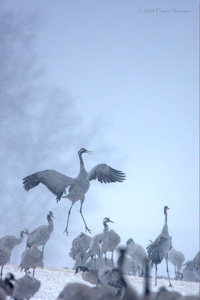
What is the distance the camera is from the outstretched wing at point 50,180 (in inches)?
347

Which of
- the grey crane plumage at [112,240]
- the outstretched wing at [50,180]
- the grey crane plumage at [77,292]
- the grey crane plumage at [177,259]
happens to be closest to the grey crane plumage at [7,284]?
the grey crane plumage at [77,292]

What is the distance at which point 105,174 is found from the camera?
9578 mm

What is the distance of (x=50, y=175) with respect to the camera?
880 centimetres

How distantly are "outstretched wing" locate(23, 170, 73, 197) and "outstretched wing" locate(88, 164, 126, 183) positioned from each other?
84cm

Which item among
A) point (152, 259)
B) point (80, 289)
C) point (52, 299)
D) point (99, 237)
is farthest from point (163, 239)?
point (80, 289)

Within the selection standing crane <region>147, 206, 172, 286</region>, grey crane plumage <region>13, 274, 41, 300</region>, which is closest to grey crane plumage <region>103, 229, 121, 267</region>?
standing crane <region>147, 206, 172, 286</region>

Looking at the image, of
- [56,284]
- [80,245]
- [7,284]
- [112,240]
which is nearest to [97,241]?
[80,245]

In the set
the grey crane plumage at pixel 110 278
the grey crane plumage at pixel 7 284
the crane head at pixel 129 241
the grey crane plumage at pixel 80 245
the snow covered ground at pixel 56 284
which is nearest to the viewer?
the grey crane plumage at pixel 7 284

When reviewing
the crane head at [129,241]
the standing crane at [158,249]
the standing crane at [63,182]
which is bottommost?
the standing crane at [158,249]

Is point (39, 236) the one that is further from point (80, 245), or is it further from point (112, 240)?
point (112, 240)

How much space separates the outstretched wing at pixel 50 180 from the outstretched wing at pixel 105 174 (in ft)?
2.76

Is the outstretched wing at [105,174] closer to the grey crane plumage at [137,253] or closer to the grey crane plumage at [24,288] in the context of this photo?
the grey crane plumage at [137,253]

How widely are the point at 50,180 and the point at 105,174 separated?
4.43 ft

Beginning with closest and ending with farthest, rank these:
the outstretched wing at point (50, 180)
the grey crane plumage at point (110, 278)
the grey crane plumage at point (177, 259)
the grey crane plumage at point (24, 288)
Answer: the grey crane plumage at point (24, 288)
the grey crane plumage at point (110, 278)
the outstretched wing at point (50, 180)
the grey crane plumage at point (177, 259)
